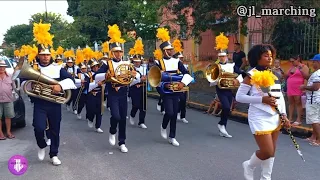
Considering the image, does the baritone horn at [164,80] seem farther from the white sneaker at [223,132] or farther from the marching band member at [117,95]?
the white sneaker at [223,132]

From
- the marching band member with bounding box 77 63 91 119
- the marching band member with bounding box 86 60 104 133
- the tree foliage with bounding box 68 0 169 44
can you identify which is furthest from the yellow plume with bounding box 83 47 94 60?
the tree foliage with bounding box 68 0 169 44

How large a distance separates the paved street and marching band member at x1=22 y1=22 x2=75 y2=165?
16.6 inches

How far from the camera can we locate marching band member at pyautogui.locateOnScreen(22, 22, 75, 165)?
6094 millimetres

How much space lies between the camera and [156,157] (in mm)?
6598

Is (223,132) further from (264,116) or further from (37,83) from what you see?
(37,83)

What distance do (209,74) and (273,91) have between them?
3.88 metres

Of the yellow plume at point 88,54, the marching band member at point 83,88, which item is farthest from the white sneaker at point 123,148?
the yellow plume at point 88,54

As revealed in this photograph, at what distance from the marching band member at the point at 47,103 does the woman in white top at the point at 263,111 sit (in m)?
3.08

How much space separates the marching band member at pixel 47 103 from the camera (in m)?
6.09

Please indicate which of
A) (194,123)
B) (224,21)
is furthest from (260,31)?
(194,123)

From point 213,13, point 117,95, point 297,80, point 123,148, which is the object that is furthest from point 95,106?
point 213,13

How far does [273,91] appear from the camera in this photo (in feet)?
14.9

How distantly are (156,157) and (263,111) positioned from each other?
262 centimetres

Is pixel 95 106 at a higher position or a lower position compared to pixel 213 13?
lower
